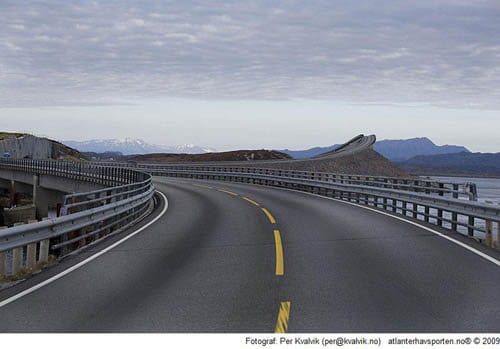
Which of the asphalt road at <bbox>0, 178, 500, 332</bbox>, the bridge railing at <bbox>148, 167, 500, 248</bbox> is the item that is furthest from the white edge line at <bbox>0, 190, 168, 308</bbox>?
the bridge railing at <bbox>148, 167, 500, 248</bbox>

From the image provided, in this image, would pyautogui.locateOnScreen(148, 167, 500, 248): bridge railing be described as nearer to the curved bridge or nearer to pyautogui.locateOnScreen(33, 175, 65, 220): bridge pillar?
the curved bridge

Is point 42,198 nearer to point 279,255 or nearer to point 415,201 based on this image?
point 415,201

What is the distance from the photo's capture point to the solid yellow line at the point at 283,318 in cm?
592

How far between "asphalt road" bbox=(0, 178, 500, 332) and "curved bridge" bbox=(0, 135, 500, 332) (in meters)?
0.02

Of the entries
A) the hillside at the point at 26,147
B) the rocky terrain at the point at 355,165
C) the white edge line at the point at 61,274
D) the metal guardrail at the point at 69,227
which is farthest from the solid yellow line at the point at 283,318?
the hillside at the point at 26,147

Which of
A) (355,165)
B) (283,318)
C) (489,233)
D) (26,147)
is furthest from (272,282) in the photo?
(26,147)

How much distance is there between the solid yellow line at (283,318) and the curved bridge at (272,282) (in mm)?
12

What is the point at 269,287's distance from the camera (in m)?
7.91

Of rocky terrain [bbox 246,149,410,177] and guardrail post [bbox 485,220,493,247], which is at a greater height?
rocky terrain [bbox 246,149,410,177]

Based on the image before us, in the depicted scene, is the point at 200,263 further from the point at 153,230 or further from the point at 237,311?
the point at 153,230

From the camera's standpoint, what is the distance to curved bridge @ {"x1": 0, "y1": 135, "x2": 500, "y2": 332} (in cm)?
629

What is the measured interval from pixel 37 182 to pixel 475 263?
47.8 m

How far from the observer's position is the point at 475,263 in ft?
32.3

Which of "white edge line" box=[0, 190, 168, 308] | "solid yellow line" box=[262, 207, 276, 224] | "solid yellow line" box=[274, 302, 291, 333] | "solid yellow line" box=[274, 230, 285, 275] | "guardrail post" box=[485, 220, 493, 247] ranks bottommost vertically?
"white edge line" box=[0, 190, 168, 308]
